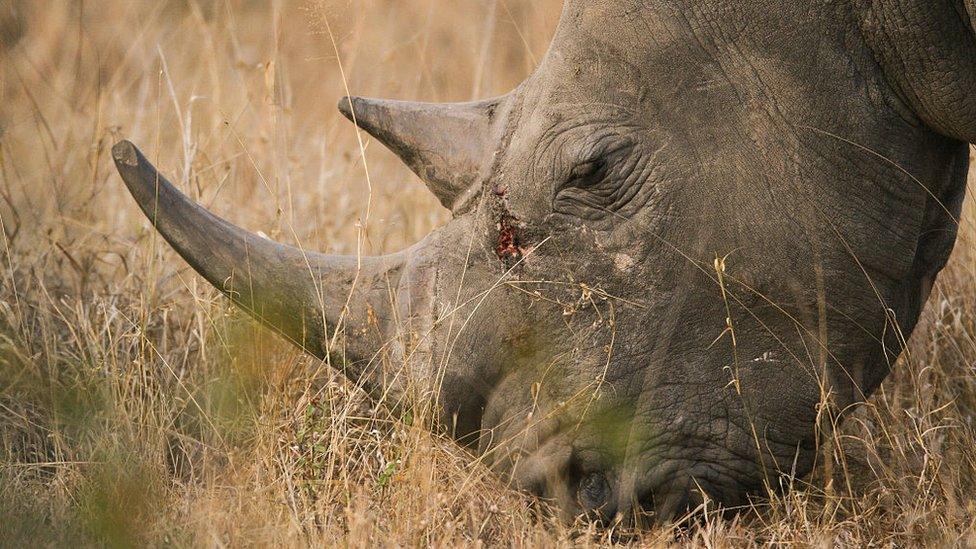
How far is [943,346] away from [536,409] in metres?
1.98

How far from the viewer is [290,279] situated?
361cm

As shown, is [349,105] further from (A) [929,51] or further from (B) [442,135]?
(A) [929,51]

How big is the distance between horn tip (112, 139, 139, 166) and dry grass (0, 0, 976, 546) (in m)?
0.72

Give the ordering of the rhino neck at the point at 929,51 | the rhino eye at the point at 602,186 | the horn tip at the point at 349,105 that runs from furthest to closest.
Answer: the horn tip at the point at 349,105 < the rhino eye at the point at 602,186 < the rhino neck at the point at 929,51

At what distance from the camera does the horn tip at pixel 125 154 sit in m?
3.42

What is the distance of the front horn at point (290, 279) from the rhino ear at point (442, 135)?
9.5 inches

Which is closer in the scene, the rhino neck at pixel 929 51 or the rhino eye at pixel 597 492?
the rhino neck at pixel 929 51

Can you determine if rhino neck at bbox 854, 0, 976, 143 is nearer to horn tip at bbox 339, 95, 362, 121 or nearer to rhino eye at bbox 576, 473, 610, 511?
rhino eye at bbox 576, 473, 610, 511

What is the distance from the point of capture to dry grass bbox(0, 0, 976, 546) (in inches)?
136

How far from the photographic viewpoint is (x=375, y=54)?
8.75m

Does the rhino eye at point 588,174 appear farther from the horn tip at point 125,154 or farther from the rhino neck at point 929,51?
the horn tip at point 125,154

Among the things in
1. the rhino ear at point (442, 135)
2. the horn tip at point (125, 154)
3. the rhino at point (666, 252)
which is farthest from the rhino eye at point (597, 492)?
the horn tip at point (125, 154)

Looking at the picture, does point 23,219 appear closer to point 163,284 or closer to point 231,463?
point 163,284

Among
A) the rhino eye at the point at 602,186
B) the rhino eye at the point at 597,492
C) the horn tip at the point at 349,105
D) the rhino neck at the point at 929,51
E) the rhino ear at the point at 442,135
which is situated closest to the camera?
the rhino neck at the point at 929,51
